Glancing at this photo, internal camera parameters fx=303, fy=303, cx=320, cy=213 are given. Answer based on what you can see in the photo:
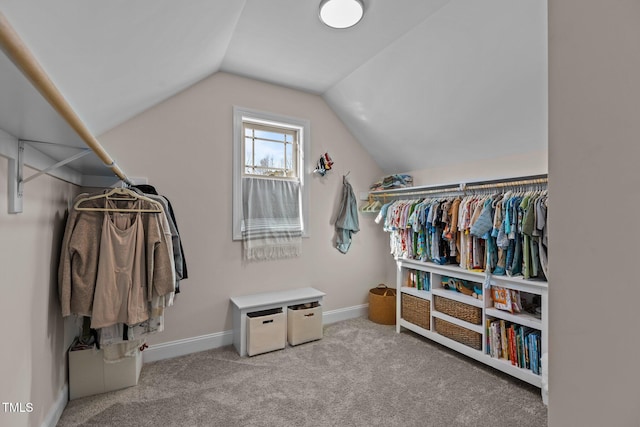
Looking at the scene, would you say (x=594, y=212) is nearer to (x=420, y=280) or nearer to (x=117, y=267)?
(x=117, y=267)

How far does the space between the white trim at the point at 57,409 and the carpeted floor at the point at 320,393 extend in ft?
0.15

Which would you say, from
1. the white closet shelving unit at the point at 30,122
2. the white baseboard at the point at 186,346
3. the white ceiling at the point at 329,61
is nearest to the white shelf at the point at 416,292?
the white ceiling at the point at 329,61

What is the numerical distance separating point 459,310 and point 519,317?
1.60 ft

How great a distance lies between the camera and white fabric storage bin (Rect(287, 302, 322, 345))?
288 centimetres

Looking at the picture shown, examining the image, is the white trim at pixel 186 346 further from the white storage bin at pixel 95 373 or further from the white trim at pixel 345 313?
the white trim at pixel 345 313

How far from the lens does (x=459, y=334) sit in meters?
2.61

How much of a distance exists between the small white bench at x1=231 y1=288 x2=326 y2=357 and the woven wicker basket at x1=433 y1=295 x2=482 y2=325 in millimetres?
1130

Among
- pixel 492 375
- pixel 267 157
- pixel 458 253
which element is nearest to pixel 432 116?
pixel 458 253

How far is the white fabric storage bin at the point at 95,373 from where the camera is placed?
2.03 metres

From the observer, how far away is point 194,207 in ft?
9.22

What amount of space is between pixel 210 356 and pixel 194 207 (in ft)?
4.41

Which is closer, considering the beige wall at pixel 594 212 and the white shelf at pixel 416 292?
the beige wall at pixel 594 212

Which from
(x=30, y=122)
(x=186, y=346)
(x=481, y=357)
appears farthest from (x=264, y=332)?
(x=30, y=122)

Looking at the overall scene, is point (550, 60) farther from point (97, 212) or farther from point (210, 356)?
point (210, 356)
